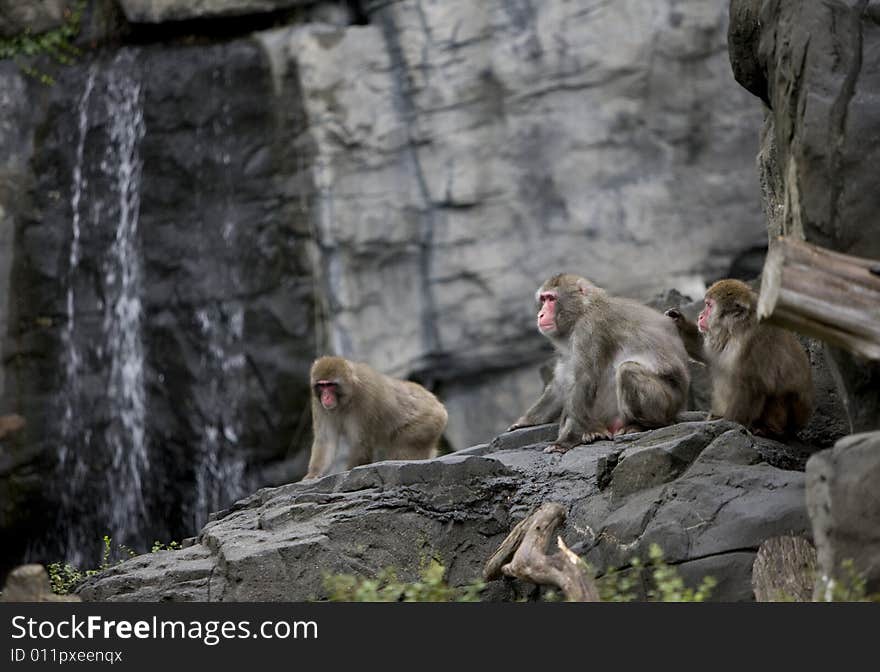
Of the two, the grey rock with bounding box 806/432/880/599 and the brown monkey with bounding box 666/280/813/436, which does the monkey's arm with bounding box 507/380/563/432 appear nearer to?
the brown monkey with bounding box 666/280/813/436

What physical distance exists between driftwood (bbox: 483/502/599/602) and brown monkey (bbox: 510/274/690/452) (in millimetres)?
1731

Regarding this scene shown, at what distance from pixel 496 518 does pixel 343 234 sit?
7.58 metres

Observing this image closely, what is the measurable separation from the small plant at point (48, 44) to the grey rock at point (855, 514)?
1228cm

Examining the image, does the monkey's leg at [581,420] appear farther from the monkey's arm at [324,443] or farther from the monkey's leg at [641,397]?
the monkey's arm at [324,443]

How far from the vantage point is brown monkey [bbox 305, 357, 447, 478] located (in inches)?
381

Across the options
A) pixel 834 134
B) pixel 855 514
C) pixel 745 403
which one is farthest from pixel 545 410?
pixel 855 514

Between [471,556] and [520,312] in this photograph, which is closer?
[471,556]

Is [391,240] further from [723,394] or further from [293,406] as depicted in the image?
[723,394]

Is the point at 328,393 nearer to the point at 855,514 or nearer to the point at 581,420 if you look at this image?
the point at 581,420

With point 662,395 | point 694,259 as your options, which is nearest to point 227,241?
point 694,259

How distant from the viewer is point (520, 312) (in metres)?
14.6

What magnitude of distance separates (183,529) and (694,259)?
6199mm

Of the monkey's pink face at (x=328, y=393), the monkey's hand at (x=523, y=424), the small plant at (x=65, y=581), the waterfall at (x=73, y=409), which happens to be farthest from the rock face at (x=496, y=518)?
the waterfall at (x=73, y=409)

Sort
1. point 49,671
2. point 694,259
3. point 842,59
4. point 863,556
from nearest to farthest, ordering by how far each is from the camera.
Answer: point 49,671
point 863,556
point 842,59
point 694,259
